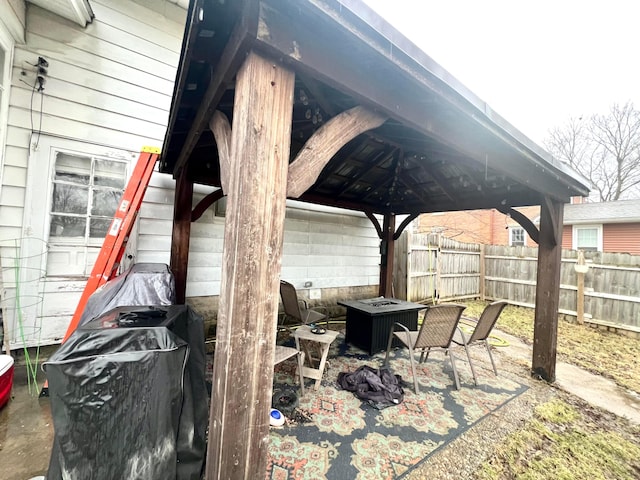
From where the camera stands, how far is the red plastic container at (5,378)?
84.2 inches

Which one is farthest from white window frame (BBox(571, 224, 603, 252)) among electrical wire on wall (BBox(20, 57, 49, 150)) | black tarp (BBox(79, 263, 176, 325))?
electrical wire on wall (BBox(20, 57, 49, 150))

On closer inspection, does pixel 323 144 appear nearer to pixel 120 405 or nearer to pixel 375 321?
pixel 120 405

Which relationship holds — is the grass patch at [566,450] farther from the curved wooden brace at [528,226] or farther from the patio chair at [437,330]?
the curved wooden brace at [528,226]

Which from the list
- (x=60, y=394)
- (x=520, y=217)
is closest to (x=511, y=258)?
(x=520, y=217)

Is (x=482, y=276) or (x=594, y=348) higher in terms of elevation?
(x=482, y=276)

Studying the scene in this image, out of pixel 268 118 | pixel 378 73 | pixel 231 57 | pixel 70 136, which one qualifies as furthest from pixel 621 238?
pixel 70 136

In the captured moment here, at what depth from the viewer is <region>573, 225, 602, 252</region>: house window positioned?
861 cm

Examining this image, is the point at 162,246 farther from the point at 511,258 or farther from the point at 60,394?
the point at 511,258

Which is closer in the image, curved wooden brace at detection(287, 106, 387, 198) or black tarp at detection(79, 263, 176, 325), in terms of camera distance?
curved wooden brace at detection(287, 106, 387, 198)

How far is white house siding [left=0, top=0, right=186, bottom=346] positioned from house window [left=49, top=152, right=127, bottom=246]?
15 cm

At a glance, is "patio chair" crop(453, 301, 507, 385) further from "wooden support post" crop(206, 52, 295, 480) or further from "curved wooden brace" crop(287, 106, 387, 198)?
"wooden support post" crop(206, 52, 295, 480)

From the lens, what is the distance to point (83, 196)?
3104mm

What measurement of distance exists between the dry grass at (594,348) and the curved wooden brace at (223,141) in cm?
495

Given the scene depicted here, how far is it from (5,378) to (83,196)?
6.24ft
